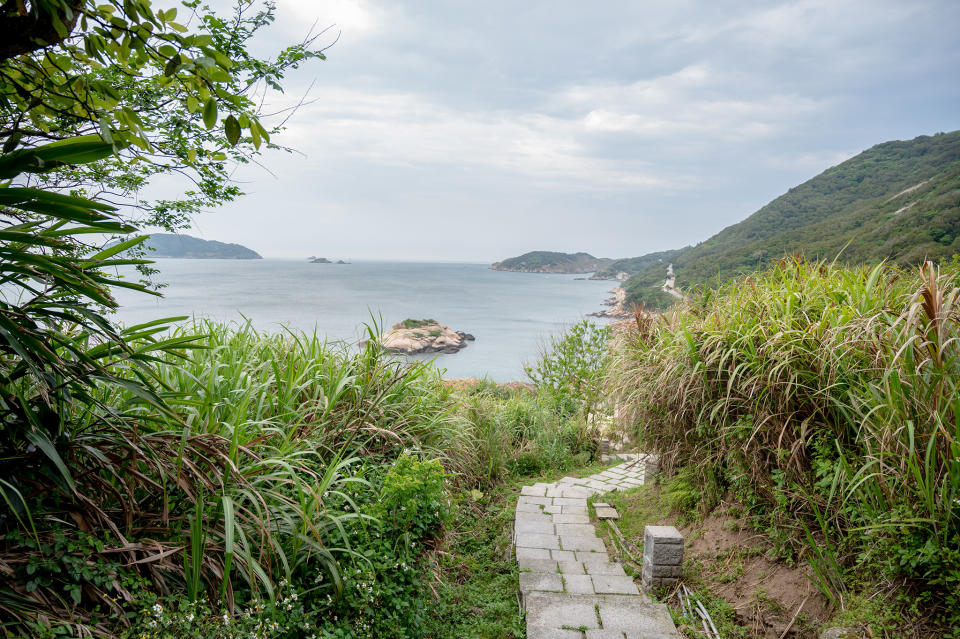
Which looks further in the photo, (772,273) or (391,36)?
(391,36)

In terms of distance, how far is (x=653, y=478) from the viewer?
459cm

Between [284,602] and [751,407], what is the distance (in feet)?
9.43

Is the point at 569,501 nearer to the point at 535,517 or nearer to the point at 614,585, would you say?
the point at 535,517

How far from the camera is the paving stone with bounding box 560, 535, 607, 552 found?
3.66 meters

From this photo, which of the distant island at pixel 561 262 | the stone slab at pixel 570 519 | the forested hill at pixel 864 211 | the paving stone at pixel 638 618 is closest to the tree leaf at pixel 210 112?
the paving stone at pixel 638 618

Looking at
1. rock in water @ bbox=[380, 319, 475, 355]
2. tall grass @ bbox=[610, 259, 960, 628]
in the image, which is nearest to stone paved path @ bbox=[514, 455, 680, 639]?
tall grass @ bbox=[610, 259, 960, 628]

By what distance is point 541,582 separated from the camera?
313 cm

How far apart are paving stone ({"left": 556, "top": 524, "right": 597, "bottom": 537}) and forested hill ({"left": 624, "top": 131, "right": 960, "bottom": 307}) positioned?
21.7ft

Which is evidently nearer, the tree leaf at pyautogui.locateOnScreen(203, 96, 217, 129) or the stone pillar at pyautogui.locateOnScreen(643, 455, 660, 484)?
the tree leaf at pyautogui.locateOnScreen(203, 96, 217, 129)

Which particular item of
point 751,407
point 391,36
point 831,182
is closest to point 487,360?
point 831,182

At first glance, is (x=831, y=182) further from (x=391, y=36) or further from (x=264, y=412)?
(x=264, y=412)

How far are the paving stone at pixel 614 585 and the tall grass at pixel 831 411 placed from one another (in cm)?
94

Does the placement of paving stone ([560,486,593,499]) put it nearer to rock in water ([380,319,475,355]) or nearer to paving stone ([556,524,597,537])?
paving stone ([556,524,597,537])

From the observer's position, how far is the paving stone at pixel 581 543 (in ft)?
12.0
